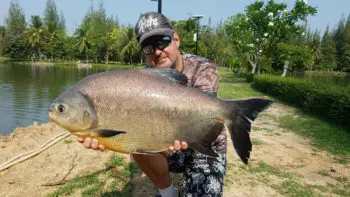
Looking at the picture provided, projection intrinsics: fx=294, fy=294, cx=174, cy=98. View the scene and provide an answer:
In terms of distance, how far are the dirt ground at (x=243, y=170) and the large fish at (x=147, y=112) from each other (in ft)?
7.62

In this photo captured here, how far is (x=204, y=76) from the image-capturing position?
3.00 meters

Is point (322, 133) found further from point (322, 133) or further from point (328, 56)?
point (328, 56)

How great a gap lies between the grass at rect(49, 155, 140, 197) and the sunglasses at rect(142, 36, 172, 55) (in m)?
2.30

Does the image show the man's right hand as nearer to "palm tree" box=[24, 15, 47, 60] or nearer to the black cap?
the black cap

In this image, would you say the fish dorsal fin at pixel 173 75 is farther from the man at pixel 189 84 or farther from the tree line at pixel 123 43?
the tree line at pixel 123 43

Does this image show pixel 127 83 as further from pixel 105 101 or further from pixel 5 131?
pixel 5 131

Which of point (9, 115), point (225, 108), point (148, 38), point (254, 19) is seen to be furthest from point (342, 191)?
point (254, 19)

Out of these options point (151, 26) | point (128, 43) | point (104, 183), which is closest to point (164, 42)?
point (151, 26)

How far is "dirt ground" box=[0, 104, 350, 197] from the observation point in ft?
15.0

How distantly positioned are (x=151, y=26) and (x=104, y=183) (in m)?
2.75

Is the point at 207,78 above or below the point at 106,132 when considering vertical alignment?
above

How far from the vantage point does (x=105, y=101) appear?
213 cm

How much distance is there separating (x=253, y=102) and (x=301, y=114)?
1080 centimetres

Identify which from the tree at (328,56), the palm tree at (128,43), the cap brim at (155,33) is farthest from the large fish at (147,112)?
the tree at (328,56)
